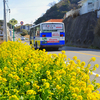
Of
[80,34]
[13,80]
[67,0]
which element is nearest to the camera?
[13,80]

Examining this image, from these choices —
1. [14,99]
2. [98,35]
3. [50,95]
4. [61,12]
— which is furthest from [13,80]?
[61,12]

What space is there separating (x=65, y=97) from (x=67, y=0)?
446 ft

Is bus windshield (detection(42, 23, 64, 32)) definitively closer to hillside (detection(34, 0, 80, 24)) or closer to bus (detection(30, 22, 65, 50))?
bus (detection(30, 22, 65, 50))

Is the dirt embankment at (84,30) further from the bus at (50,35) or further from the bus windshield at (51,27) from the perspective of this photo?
the bus at (50,35)

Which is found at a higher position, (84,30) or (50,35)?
(84,30)

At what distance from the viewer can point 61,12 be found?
376 feet

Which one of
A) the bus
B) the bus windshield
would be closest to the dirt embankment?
the bus windshield

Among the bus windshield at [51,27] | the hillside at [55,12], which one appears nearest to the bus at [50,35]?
the bus windshield at [51,27]

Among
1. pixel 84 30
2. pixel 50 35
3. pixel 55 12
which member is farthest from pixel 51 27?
pixel 55 12

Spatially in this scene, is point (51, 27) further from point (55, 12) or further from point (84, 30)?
point (55, 12)

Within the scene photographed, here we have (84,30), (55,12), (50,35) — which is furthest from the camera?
(55,12)

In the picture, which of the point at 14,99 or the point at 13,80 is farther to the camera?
the point at 13,80

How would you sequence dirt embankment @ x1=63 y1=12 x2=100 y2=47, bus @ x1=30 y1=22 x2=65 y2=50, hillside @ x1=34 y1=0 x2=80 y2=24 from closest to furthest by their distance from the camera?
bus @ x1=30 y1=22 x2=65 y2=50
dirt embankment @ x1=63 y1=12 x2=100 y2=47
hillside @ x1=34 y1=0 x2=80 y2=24

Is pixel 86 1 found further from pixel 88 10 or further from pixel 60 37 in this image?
pixel 60 37
